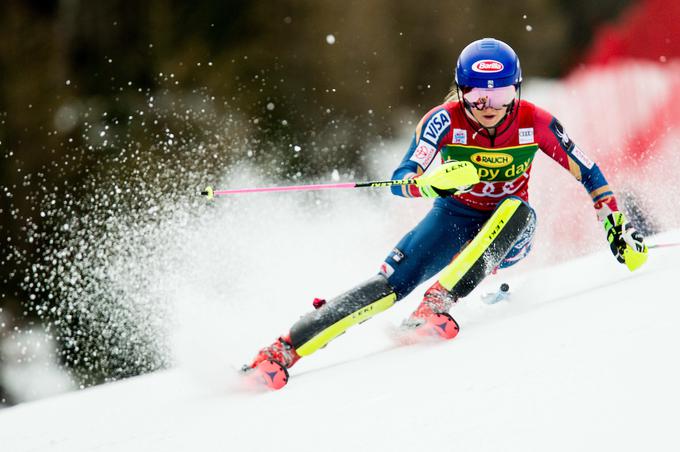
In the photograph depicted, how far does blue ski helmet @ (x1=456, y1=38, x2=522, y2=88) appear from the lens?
2.62m

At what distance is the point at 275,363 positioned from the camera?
2.54 metres

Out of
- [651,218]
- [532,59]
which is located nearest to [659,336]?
[651,218]

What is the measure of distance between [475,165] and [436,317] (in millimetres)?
680

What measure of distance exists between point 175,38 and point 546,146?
7589mm

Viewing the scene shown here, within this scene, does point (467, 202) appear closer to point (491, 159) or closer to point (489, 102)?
point (491, 159)

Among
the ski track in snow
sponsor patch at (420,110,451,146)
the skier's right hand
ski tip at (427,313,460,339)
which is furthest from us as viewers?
sponsor patch at (420,110,451,146)

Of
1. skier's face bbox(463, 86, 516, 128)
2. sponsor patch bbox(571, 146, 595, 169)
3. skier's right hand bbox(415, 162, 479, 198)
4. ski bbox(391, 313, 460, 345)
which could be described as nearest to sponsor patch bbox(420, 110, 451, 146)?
skier's face bbox(463, 86, 516, 128)

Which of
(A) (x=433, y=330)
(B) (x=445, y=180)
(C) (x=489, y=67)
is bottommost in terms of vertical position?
(A) (x=433, y=330)

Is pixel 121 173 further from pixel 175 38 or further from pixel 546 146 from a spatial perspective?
pixel 546 146

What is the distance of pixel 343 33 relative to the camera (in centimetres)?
965

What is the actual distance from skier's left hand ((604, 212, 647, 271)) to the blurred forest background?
660 cm

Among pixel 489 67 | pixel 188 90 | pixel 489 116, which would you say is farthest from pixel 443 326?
pixel 188 90

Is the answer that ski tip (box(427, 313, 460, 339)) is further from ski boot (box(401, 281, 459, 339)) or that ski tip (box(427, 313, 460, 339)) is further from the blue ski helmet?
the blue ski helmet

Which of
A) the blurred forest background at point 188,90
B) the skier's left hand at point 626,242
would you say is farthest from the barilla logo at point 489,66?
the blurred forest background at point 188,90
